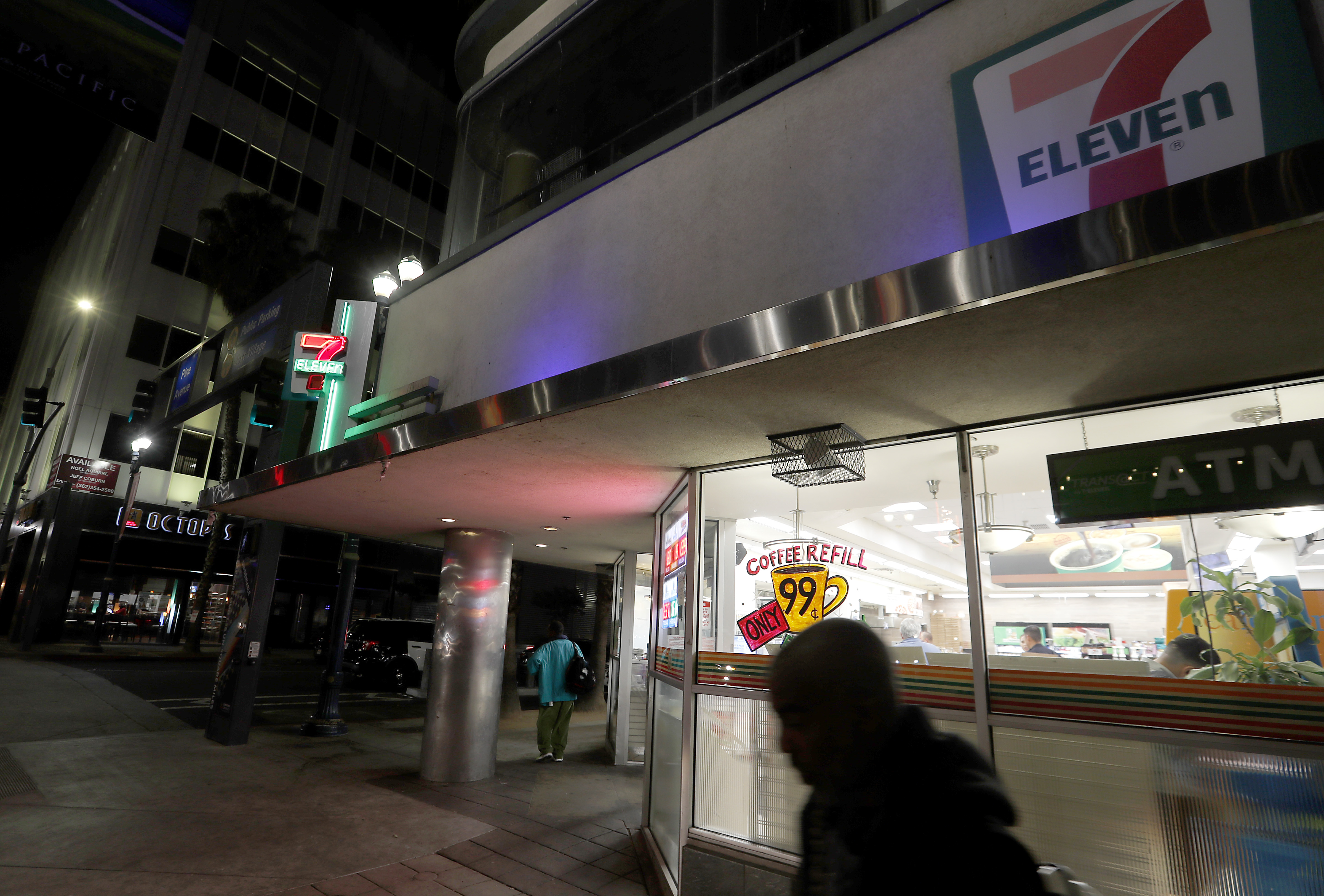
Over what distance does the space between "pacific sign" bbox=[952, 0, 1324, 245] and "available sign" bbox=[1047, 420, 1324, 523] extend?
132 cm

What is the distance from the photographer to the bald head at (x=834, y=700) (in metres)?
1.29

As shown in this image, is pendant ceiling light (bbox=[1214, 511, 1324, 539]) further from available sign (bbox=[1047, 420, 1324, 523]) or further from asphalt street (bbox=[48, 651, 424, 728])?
asphalt street (bbox=[48, 651, 424, 728])

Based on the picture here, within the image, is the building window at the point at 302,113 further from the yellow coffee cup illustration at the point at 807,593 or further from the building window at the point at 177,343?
the yellow coffee cup illustration at the point at 807,593

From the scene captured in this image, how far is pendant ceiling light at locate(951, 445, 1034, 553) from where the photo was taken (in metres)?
3.73

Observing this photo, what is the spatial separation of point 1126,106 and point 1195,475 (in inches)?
67.6

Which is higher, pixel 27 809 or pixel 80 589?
pixel 80 589

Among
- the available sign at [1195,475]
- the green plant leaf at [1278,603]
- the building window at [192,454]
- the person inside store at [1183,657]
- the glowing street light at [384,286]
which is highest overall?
the building window at [192,454]

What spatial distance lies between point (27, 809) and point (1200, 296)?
8.87 metres

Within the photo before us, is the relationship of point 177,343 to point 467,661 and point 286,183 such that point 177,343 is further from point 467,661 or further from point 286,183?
point 467,661

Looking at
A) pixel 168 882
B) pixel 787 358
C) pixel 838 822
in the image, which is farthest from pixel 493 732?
pixel 838 822

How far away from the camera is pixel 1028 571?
3742 mm

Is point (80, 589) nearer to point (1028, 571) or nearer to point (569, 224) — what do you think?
point (569, 224)

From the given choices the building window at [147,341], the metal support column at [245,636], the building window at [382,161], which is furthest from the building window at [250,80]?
the metal support column at [245,636]

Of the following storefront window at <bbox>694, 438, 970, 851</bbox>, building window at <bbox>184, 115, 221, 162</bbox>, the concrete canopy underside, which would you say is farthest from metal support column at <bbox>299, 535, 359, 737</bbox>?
building window at <bbox>184, 115, 221, 162</bbox>
